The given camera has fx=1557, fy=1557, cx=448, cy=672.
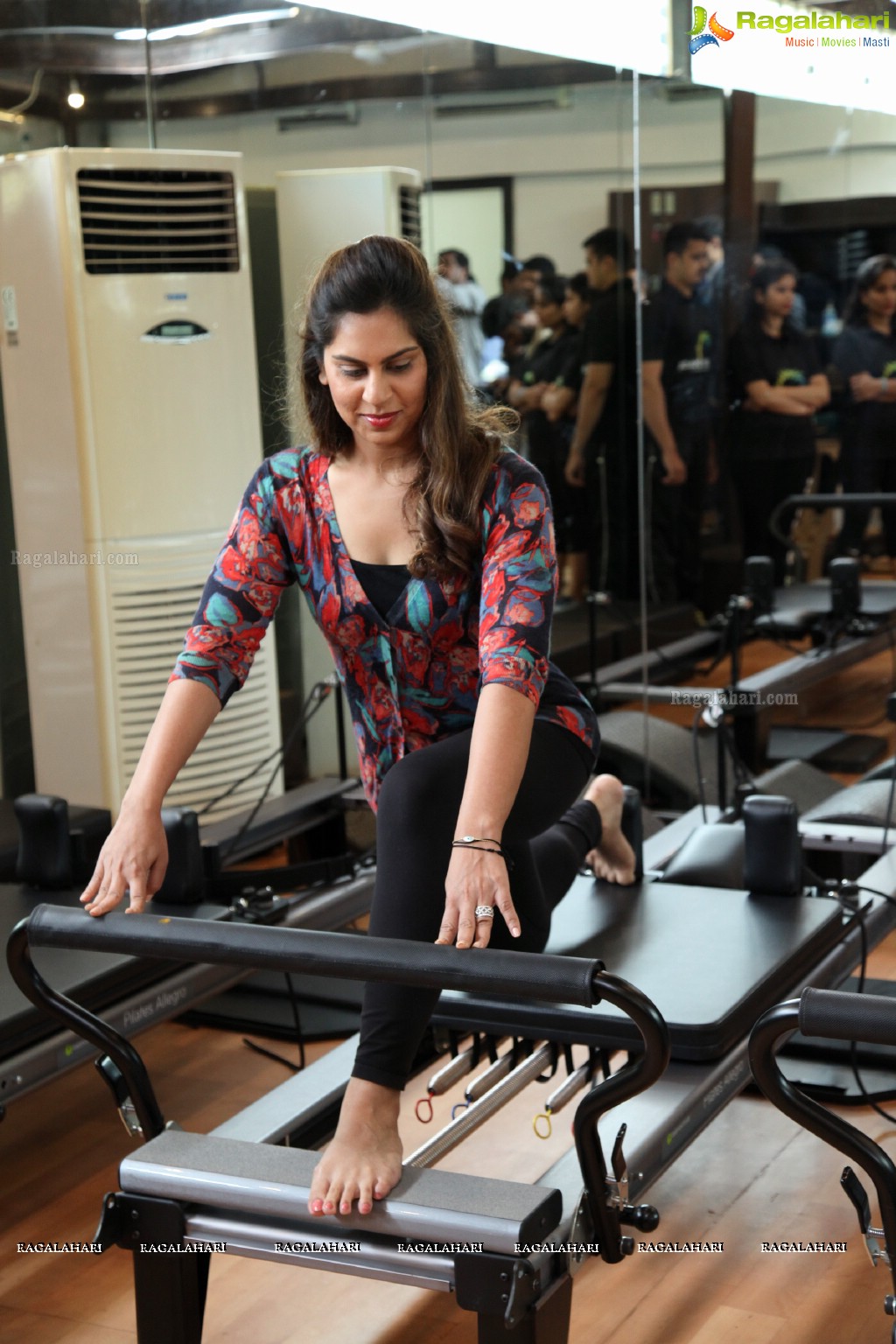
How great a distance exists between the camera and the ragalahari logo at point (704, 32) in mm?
3529

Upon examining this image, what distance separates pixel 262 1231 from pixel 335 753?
102 inches

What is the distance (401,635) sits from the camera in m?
1.82

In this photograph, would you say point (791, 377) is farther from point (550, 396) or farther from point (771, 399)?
point (550, 396)

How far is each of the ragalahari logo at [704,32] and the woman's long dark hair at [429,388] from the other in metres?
2.14

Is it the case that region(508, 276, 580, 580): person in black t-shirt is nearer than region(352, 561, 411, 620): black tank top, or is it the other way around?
region(352, 561, 411, 620): black tank top

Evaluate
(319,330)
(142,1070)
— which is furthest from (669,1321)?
(319,330)

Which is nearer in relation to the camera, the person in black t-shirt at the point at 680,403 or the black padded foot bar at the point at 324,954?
the black padded foot bar at the point at 324,954

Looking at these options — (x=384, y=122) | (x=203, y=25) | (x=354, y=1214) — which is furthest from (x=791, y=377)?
(x=354, y=1214)

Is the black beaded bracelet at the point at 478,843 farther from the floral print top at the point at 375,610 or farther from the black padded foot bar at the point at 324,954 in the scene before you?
the floral print top at the point at 375,610

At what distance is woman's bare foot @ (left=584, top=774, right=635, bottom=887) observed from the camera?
7.88 ft

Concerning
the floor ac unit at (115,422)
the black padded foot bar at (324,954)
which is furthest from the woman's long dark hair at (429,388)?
the floor ac unit at (115,422)

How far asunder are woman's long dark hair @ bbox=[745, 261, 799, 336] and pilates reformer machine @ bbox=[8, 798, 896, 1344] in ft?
6.18

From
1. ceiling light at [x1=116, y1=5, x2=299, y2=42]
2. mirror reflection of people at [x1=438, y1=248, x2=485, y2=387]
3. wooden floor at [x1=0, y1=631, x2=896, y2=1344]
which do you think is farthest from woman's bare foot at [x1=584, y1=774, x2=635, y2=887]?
ceiling light at [x1=116, y1=5, x2=299, y2=42]

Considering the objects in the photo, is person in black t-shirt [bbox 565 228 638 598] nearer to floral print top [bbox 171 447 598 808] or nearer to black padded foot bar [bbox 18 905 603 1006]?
floral print top [bbox 171 447 598 808]
